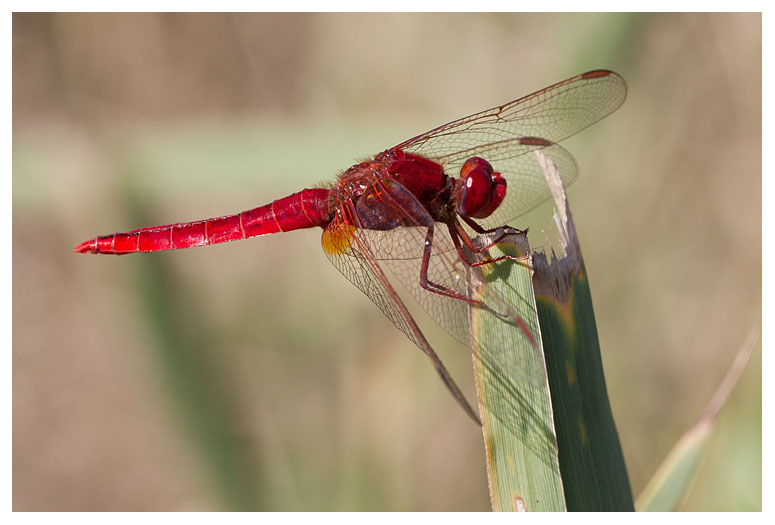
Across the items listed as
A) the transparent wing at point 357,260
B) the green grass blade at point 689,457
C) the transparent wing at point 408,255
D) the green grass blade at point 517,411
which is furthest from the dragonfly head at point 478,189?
the green grass blade at point 689,457

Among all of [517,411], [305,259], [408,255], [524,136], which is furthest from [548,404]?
[305,259]

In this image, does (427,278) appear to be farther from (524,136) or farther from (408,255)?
(524,136)

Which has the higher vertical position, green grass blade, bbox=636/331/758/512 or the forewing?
the forewing

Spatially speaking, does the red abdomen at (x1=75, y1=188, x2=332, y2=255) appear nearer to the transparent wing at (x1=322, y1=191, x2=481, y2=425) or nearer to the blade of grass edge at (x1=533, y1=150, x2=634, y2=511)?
the transparent wing at (x1=322, y1=191, x2=481, y2=425)

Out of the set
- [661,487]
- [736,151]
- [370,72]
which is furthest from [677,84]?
[661,487]

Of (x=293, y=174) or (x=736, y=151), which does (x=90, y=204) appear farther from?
(x=736, y=151)

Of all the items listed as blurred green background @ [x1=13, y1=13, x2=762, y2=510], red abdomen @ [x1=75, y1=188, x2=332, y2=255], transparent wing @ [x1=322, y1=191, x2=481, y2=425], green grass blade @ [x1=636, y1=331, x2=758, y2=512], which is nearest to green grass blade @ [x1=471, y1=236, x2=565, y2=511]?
green grass blade @ [x1=636, y1=331, x2=758, y2=512]
